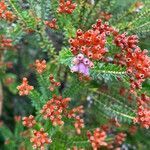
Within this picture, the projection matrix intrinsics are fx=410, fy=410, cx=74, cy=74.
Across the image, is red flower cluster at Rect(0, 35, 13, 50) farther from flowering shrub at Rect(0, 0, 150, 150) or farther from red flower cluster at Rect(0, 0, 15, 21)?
red flower cluster at Rect(0, 0, 15, 21)

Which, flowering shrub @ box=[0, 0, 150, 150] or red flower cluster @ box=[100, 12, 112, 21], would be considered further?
red flower cluster @ box=[100, 12, 112, 21]

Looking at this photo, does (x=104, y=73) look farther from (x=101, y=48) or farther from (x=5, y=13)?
(x=5, y=13)

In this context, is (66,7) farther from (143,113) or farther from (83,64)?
(143,113)

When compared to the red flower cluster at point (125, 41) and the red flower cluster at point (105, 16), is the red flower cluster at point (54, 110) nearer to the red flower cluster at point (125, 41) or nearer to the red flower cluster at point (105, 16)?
the red flower cluster at point (125, 41)

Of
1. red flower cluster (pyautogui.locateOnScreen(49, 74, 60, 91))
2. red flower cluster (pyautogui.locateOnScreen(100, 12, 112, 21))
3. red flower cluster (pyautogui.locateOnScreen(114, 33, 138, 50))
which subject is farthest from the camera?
red flower cluster (pyautogui.locateOnScreen(100, 12, 112, 21))

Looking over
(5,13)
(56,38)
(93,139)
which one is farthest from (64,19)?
(56,38)

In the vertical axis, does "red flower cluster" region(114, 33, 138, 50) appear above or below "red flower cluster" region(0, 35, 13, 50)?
above

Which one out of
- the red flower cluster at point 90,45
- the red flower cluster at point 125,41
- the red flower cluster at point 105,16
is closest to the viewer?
the red flower cluster at point 90,45

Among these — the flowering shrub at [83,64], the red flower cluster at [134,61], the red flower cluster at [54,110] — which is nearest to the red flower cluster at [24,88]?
the flowering shrub at [83,64]

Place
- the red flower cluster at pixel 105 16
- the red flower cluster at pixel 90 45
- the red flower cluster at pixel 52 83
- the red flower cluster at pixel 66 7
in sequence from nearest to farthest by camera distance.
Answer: the red flower cluster at pixel 90 45, the red flower cluster at pixel 66 7, the red flower cluster at pixel 52 83, the red flower cluster at pixel 105 16

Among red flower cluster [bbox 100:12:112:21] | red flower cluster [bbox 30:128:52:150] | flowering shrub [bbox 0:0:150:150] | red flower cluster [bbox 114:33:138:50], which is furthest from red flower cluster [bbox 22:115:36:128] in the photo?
red flower cluster [bbox 100:12:112:21]

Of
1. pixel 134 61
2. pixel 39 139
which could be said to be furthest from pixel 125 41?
pixel 39 139
